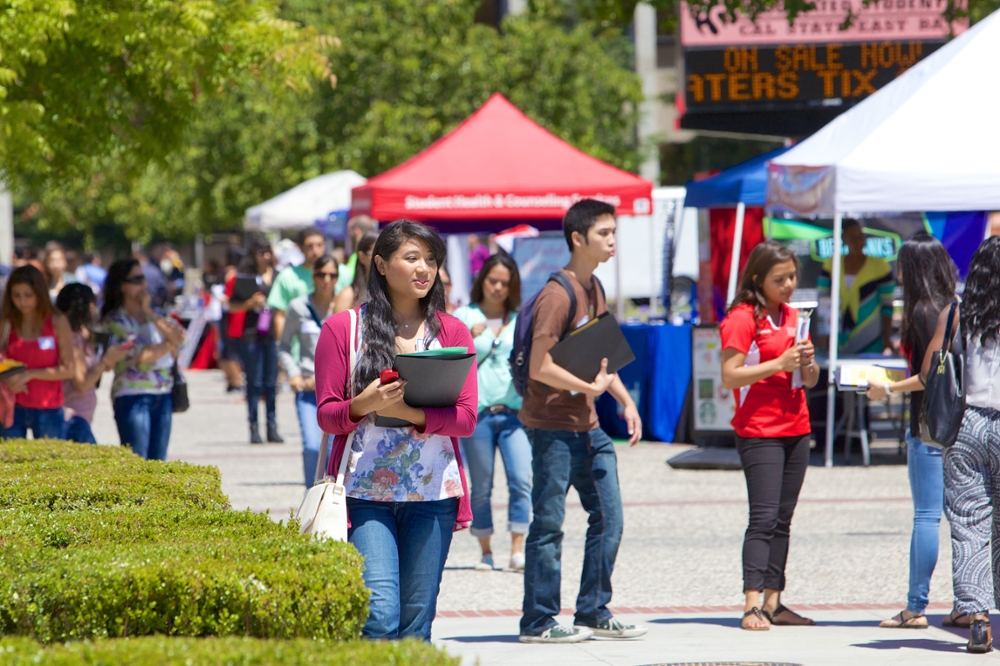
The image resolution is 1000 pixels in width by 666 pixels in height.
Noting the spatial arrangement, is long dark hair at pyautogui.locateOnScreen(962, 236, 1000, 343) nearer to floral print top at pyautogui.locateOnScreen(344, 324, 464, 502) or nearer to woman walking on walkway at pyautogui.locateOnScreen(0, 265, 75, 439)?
floral print top at pyautogui.locateOnScreen(344, 324, 464, 502)

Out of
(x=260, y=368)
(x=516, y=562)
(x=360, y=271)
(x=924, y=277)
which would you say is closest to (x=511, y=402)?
(x=516, y=562)

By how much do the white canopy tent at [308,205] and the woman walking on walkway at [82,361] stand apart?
44.9 ft

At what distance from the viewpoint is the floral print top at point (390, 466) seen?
4.24m

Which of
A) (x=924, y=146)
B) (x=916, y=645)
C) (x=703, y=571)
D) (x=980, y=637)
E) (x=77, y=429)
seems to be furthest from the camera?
(x=924, y=146)

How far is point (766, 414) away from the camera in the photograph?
6395mm

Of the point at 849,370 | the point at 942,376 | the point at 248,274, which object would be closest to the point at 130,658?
the point at 942,376

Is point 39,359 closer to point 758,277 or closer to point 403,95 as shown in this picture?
point 758,277

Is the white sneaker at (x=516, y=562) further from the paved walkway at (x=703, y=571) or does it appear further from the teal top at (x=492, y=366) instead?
the teal top at (x=492, y=366)

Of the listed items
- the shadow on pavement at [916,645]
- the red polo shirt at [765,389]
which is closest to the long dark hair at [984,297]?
the red polo shirt at [765,389]

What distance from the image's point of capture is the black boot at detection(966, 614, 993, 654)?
579 cm

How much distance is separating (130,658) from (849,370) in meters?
4.44

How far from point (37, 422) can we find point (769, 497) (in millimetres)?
4703

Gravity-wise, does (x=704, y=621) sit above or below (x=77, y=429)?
below

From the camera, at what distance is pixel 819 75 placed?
13742 millimetres
